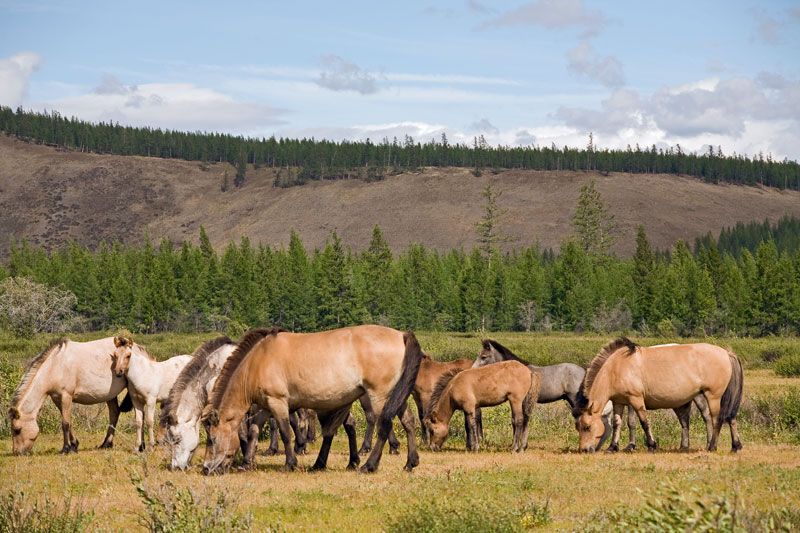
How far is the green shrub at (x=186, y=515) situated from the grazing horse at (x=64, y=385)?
8.47 metres

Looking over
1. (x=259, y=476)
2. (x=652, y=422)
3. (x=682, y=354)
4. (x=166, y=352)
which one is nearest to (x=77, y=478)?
A: (x=259, y=476)

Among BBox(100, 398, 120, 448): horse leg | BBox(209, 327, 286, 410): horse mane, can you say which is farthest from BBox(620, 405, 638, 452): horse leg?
BBox(100, 398, 120, 448): horse leg

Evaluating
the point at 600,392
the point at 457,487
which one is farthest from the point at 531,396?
the point at 457,487

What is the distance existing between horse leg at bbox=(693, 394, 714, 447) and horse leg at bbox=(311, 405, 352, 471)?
24.1 ft

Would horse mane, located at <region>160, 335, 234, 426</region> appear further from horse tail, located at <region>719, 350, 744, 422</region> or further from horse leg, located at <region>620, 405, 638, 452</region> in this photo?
horse tail, located at <region>719, 350, 744, 422</region>

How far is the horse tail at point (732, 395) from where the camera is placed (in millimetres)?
17297

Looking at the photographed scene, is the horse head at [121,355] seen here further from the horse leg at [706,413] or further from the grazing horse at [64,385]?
the horse leg at [706,413]

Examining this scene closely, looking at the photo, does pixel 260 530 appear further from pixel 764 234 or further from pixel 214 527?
pixel 764 234

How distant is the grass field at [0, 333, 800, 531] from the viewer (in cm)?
890

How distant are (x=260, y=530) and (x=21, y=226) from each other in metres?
194

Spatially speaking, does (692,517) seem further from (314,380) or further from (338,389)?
(314,380)

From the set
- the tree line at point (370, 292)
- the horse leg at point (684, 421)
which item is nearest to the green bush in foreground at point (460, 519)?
the horse leg at point (684, 421)

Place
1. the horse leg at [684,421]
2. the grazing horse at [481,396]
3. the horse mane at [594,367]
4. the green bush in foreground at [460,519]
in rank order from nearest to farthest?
1. the green bush in foreground at [460,519]
2. the horse mane at [594,367]
3. the horse leg at [684,421]
4. the grazing horse at [481,396]

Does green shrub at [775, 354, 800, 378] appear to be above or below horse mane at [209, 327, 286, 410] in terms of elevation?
below
